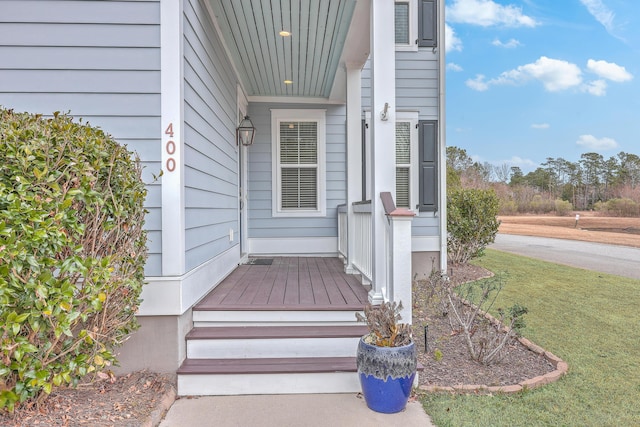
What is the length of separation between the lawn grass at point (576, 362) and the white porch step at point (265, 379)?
0.57 m

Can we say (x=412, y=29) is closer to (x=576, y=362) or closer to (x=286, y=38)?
(x=286, y=38)

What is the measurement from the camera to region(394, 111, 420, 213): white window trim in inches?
225

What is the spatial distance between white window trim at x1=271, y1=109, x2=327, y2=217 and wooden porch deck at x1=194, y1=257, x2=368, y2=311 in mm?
1059

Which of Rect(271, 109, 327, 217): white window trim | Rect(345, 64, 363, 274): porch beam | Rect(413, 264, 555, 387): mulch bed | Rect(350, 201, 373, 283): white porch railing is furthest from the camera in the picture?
Rect(271, 109, 327, 217): white window trim

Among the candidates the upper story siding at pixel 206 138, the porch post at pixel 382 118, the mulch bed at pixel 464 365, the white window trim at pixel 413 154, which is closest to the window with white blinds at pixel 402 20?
the white window trim at pixel 413 154

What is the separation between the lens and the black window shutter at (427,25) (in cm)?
553

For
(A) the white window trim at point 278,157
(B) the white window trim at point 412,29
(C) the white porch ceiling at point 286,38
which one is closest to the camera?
(C) the white porch ceiling at point 286,38

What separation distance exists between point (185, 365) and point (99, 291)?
94 cm

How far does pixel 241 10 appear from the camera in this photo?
338 centimetres

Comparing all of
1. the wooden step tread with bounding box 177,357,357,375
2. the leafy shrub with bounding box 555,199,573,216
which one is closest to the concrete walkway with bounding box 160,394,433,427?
the wooden step tread with bounding box 177,357,357,375

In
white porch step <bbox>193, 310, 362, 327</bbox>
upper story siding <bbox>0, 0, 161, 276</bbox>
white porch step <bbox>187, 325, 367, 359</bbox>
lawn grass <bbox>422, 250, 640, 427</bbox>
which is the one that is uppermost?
upper story siding <bbox>0, 0, 161, 276</bbox>

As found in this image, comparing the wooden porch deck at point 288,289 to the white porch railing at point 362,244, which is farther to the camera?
the white porch railing at point 362,244

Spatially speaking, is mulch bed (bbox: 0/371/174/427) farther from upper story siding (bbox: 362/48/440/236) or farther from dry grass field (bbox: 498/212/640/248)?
dry grass field (bbox: 498/212/640/248)

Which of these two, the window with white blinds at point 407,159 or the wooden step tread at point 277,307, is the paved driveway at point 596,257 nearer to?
the window with white blinds at point 407,159
